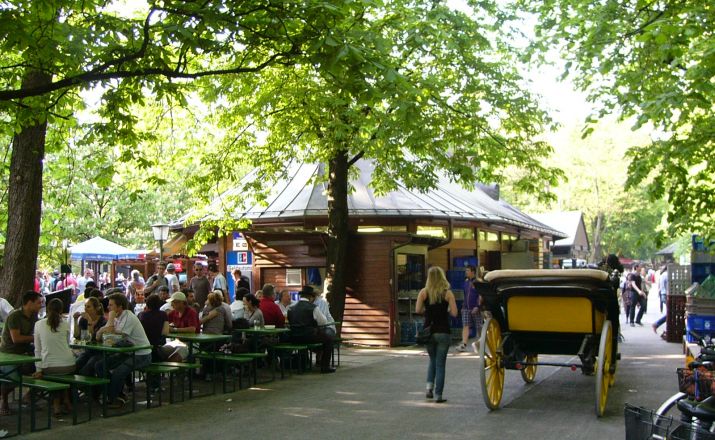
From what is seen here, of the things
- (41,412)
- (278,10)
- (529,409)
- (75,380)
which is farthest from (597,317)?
(41,412)

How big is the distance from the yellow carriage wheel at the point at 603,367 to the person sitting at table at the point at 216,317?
5.97m

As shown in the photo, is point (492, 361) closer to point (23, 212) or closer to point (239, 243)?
point (23, 212)

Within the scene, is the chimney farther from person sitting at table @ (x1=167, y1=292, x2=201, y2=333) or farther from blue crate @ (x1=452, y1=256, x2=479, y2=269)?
person sitting at table @ (x1=167, y1=292, x2=201, y2=333)

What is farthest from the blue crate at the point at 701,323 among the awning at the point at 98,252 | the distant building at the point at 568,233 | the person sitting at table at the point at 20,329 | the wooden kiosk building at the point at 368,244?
the distant building at the point at 568,233

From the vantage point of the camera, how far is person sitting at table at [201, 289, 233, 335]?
471 inches

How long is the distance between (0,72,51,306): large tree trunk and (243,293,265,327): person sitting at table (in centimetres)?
352

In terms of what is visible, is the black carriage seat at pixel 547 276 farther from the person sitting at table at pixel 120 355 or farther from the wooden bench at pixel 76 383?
the wooden bench at pixel 76 383

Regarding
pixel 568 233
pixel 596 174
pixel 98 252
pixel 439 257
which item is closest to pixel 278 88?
pixel 439 257

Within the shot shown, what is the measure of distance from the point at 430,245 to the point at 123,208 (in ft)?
86.7

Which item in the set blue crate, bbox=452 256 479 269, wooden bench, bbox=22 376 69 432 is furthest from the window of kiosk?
wooden bench, bbox=22 376 69 432

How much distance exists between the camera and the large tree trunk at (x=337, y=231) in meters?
15.5

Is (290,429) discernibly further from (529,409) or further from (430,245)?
(430,245)

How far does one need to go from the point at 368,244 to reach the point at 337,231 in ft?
8.73

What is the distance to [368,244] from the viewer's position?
18141 mm
